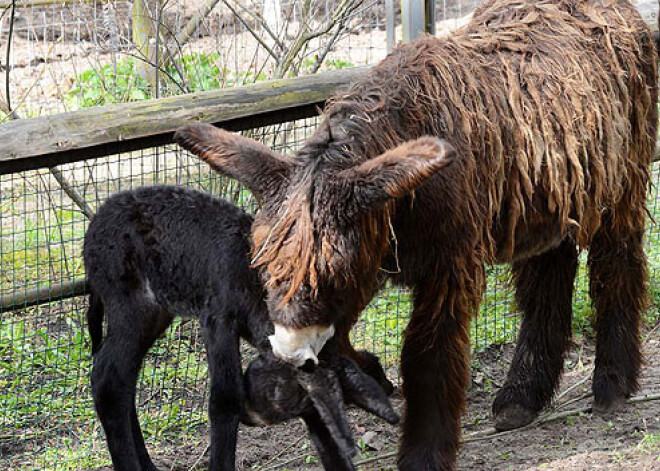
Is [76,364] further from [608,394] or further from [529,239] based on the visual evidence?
[608,394]

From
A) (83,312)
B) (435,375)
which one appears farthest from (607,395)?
(83,312)

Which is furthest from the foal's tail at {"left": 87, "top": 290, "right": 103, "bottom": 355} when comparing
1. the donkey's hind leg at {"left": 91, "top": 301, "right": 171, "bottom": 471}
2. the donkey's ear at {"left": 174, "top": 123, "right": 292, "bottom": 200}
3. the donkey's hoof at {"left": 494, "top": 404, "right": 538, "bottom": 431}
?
the donkey's hoof at {"left": 494, "top": 404, "right": 538, "bottom": 431}

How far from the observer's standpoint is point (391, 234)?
4.15 meters

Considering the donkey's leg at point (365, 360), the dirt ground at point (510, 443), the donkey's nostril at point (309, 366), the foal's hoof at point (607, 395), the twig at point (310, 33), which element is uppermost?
the twig at point (310, 33)

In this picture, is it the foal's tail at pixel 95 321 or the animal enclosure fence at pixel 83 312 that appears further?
the foal's tail at pixel 95 321

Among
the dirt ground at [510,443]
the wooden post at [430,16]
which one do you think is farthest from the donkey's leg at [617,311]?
the wooden post at [430,16]

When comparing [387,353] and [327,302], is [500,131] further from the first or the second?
[387,353]

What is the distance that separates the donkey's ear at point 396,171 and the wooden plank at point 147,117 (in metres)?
1.54

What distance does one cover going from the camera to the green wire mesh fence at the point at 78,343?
5520 mm

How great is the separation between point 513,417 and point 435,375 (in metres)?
1.32

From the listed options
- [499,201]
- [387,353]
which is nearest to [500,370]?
[387,353]

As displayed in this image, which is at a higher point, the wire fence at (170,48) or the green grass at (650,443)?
the wire fence at (170,48)

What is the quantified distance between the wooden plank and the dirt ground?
5.86 ft

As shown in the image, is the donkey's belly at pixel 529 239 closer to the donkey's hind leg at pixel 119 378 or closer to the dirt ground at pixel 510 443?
the dirt ground at pixel 510 443
